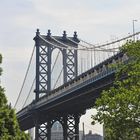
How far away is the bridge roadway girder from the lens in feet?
233

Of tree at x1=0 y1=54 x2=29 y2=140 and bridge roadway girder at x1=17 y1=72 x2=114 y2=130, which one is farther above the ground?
bridge roadway girder at x1=17 y1=72 x2=114 y2=130

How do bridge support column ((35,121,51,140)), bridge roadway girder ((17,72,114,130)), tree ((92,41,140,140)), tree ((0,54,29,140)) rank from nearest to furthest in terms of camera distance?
tree ((92,41,140,140))
tree ((0,54,29,140))
bridge roadway girder ((17,72,114,130))
bridge support column ((35,121,51,140))

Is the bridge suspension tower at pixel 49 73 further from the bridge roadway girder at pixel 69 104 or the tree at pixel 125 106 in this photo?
the tree at pixel 125 106

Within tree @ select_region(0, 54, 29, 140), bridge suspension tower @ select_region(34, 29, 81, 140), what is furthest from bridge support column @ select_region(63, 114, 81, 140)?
tree @ select_region(0, 54, 29, 140)

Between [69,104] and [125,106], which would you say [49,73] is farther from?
[125,106]

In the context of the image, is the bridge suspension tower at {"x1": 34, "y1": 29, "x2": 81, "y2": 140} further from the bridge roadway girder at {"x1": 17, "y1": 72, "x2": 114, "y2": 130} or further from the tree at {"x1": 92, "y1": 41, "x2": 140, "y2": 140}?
the tree at {"x1": 92, "y1": 41, "x2": 140, "y2": 140}

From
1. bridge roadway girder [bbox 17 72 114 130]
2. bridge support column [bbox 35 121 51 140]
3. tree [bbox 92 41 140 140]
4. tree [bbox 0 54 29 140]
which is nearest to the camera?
tree [bbox 92 41 140 140]

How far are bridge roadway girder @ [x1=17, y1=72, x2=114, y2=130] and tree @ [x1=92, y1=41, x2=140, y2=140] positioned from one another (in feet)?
123

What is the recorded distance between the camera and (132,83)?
26.2 meters

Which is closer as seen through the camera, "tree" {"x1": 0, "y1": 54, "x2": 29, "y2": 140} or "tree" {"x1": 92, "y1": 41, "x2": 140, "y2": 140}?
"tree" {"x1": 92, "y1": 41, "x2": 140, "y2": 140}

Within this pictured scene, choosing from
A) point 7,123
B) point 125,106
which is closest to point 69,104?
point 7,123

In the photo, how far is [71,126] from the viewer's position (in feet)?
368

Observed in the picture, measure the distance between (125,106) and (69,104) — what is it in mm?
65193

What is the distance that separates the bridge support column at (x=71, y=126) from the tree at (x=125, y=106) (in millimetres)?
80100
